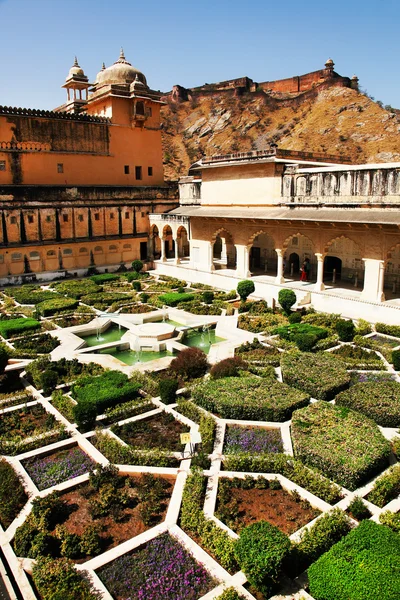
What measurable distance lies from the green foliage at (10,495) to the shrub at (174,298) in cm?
1183

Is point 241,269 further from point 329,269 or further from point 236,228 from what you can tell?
point 329,269

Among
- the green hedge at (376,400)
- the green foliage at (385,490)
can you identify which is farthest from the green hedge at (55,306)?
the green foliage at (385,490)

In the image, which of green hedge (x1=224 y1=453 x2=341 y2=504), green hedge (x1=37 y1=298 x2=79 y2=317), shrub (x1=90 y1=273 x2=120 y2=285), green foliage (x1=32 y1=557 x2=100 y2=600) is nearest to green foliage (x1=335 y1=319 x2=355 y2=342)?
green hedge (x1=224 y1=453 x2=341 y2=504)

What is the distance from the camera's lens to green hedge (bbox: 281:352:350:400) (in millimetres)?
10750

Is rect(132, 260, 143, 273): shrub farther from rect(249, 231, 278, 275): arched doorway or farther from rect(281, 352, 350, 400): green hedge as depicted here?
rect(281, 352, 350, 400): green hedge

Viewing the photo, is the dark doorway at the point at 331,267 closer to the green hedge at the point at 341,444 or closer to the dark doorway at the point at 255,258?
the dark doorway at the point at 255,258

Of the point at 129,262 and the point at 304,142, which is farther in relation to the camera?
the point at 304,142

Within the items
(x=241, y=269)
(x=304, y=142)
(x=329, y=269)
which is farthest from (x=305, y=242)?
(x=304, y=142)

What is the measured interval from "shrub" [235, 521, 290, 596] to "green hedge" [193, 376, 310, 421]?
153 inches

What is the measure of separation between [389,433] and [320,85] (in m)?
49.1

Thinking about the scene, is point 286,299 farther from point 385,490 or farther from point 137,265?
point 137,265

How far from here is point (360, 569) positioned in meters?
5.44

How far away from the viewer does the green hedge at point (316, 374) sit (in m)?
10.8

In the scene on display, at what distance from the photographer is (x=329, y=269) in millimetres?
23016
